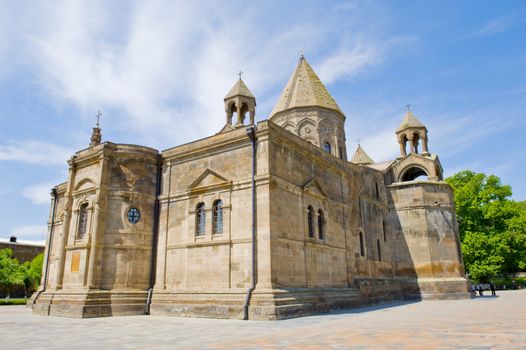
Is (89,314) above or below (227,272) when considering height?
below

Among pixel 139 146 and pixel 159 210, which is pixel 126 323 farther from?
pixel 139 146

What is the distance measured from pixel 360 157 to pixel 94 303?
27.4m

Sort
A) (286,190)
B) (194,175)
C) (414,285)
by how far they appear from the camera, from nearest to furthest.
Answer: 1. (286,190)
2. (194,175)
3. (414,285)

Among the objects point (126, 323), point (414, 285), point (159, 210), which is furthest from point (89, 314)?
point (414, 285)

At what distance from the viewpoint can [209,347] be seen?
8078mm

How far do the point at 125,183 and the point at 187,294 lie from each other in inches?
237

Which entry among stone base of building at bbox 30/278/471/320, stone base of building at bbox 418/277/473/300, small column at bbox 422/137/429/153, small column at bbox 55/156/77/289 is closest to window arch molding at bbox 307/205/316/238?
stone base of building at bbox 30/278/471/320

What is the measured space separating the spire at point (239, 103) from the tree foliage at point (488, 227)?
2388 centimetres

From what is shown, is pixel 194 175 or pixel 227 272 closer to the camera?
pixel 227 272

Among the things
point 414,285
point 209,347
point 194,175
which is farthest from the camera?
point 414,285

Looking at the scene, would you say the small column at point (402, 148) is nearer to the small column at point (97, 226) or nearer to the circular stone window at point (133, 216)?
the circular stone window at point (133, 216)

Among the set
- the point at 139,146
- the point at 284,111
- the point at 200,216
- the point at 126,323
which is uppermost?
the point at 284,111

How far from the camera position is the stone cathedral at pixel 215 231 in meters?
15.1

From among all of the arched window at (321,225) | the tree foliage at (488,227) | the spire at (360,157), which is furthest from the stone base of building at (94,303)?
the tree foliage at (488,227)
